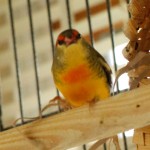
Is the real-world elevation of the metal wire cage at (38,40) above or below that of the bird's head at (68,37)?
above

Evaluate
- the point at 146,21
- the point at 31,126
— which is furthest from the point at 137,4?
the point at 31,126

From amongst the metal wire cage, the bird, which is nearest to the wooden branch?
the bird

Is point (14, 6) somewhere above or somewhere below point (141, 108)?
above

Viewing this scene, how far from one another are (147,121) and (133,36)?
173mm

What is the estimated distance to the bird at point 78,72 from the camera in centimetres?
85

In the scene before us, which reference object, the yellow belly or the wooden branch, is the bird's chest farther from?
the wooden branch

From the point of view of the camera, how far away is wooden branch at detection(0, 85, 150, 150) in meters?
0.66

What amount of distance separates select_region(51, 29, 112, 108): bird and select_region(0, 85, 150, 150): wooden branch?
10 cm

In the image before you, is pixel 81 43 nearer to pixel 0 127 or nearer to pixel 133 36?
pixel 133 36

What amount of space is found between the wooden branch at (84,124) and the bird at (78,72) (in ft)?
0.34

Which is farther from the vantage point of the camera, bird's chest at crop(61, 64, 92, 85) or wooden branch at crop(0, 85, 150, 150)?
bird's chest at crop(61, 64, 92, 85)

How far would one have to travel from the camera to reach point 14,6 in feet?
8.23

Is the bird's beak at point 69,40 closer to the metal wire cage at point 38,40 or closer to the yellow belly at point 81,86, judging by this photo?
the yellow belly at point 81,86

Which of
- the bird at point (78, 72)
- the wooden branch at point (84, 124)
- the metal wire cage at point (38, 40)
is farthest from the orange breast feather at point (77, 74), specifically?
the metal wire cage at point (38, 40)
